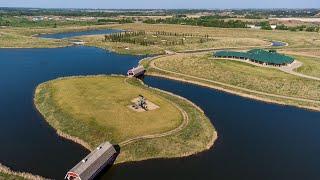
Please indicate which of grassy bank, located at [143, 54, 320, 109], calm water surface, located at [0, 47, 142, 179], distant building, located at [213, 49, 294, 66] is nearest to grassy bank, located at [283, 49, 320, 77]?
distant building, located at [213, 49, 294, 66]

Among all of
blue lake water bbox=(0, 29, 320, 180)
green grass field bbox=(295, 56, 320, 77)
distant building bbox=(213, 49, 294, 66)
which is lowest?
blue lake water bbox=(0, 29, 320, 180)

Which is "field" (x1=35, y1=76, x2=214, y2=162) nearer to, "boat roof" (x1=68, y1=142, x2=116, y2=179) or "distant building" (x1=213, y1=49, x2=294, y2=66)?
"boat roof" (x1=68, y1=142, x2=116, y2=179)

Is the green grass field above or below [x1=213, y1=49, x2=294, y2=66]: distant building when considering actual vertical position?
below

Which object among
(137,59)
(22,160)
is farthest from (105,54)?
(22,160)

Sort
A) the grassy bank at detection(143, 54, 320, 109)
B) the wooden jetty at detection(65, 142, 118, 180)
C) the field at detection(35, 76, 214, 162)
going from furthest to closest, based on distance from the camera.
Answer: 1. the grassy bank at detection(143, 54, 320, 109)
2. the field at detection(35, 76, 214, 162)
3. the wooden jetty at detection(65, 142, 118, 180)

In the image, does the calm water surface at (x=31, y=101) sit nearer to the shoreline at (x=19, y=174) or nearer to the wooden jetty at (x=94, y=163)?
the shoreline at (x=19, y=174)

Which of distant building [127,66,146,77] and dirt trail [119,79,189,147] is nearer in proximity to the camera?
dirt trail [119,79,189,147]

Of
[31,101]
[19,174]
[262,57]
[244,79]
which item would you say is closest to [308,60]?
[262,57]

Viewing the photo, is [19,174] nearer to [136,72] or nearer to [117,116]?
[117,116]
